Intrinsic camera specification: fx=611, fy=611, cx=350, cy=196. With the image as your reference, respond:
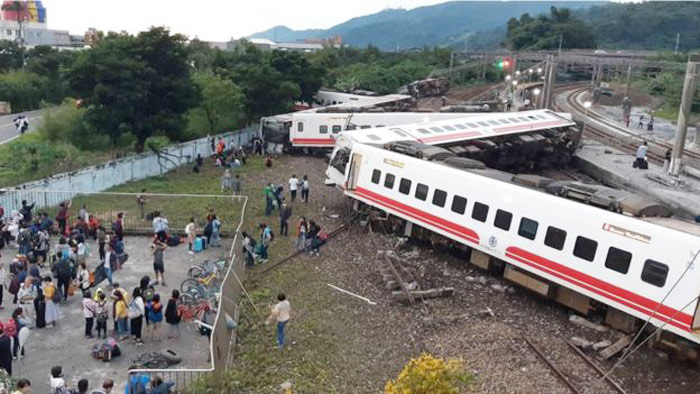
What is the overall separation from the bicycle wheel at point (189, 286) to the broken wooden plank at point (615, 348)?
9106 mm

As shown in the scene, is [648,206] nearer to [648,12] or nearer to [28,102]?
[28,102]

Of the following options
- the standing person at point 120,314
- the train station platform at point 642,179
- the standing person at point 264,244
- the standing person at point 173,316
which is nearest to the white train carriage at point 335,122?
the train station platform at point 642,179

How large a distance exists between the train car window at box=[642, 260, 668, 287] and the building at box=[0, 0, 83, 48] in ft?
414

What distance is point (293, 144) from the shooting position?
3500cm

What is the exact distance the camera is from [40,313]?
1323cm

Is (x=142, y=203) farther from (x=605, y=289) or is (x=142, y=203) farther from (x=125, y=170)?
(x=605, y=289)

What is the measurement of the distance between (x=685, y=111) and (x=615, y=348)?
55.0 ft

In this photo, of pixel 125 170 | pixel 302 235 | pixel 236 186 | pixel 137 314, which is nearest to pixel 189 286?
pixel 137 314

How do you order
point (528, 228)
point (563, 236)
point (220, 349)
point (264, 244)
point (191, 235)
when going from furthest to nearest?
point (191, 235) < point (264, 244) < point (528, 228) < point (563, 236) < point (220, 349)

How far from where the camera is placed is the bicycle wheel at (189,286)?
14.3 metres

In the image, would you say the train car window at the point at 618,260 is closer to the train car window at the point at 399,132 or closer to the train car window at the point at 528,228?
the train car window at the point at 528,228

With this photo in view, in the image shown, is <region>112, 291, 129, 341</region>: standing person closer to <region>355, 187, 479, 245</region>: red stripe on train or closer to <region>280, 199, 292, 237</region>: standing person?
<region>280, 199, 292, 237</region>: standing person

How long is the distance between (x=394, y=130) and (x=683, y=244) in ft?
47.1

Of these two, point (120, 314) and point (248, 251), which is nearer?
point (120, 314)
